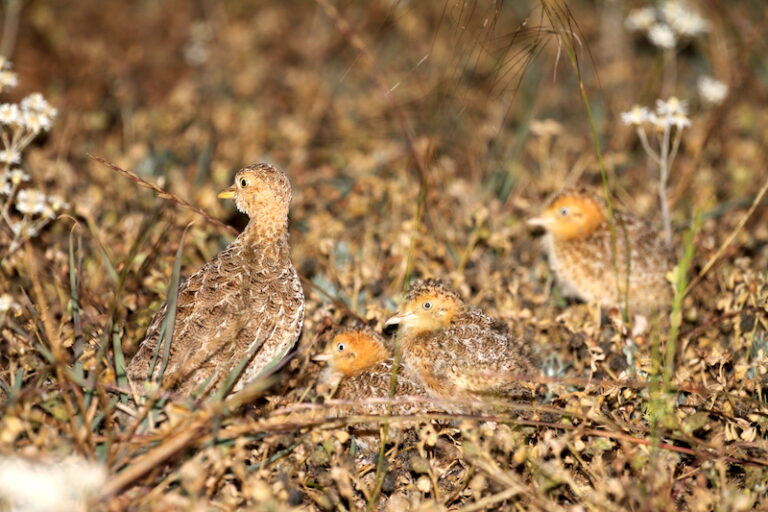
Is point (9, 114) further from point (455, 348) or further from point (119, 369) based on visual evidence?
point (455, 348)

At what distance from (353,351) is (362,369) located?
0.11 m

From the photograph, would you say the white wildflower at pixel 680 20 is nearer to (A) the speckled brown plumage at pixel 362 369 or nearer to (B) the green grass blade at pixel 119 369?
(A) the speckled brown plumage at pixel 362 369

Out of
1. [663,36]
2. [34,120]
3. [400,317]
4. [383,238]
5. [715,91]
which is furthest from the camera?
[715,91]

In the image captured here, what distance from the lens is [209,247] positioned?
584 centimetres

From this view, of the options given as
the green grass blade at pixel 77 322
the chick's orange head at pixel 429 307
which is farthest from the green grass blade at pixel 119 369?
the chick's orange head at pixel 429 307

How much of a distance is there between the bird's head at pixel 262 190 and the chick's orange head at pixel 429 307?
0.80 m

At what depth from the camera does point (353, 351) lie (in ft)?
15.5

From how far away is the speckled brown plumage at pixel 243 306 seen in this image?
4.14 m

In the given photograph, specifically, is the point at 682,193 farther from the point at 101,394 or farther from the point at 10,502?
the point at 10,502

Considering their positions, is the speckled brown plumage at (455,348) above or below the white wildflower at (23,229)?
below

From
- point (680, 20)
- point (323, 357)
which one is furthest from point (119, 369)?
point (680, 20)

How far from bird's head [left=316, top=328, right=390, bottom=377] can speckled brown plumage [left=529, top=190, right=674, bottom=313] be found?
143cm

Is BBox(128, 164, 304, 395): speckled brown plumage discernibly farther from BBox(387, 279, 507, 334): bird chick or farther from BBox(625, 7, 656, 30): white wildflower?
BBox(625, 7, 656, 30): white wildflower

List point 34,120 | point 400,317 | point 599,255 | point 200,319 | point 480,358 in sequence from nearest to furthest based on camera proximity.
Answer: point 200,319 < point 480,358 < point 400,317 < point 34,120 < point 599,255
